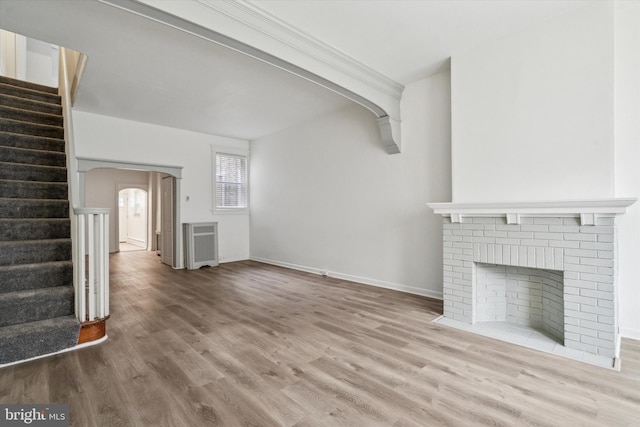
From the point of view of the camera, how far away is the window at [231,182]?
6.94 m

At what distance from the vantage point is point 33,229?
310cm

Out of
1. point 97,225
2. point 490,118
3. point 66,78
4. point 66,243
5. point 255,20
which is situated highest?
point 66,78

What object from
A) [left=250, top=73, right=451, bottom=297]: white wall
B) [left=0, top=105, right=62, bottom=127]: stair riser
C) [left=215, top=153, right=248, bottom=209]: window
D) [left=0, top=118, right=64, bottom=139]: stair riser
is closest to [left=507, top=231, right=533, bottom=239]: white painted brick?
[left=250, top=73, right=451, bottom=297]: white wall

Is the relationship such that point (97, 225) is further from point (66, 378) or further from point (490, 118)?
point (490, 118)

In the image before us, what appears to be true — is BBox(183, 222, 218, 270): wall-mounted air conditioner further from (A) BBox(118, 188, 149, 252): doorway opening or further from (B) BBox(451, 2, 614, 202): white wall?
(A) BBox(118, 188, 149, 252): doorway opening

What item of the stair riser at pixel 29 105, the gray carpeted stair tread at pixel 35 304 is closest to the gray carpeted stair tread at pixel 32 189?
the gray carpeted stair tread at pixel 35 304

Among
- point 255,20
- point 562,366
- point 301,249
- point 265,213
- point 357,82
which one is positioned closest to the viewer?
point 562,366

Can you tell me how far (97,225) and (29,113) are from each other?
2.89 m

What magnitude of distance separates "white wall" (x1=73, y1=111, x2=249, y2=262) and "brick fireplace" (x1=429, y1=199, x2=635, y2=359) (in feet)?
16.6

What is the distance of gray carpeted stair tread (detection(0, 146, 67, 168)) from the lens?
3510 mm

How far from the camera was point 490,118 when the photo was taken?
10.7 ft

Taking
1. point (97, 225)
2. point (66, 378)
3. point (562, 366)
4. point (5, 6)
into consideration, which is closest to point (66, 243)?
point (97, 225)

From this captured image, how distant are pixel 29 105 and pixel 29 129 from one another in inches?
28.6

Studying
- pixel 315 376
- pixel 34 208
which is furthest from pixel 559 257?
pixel 34 208
